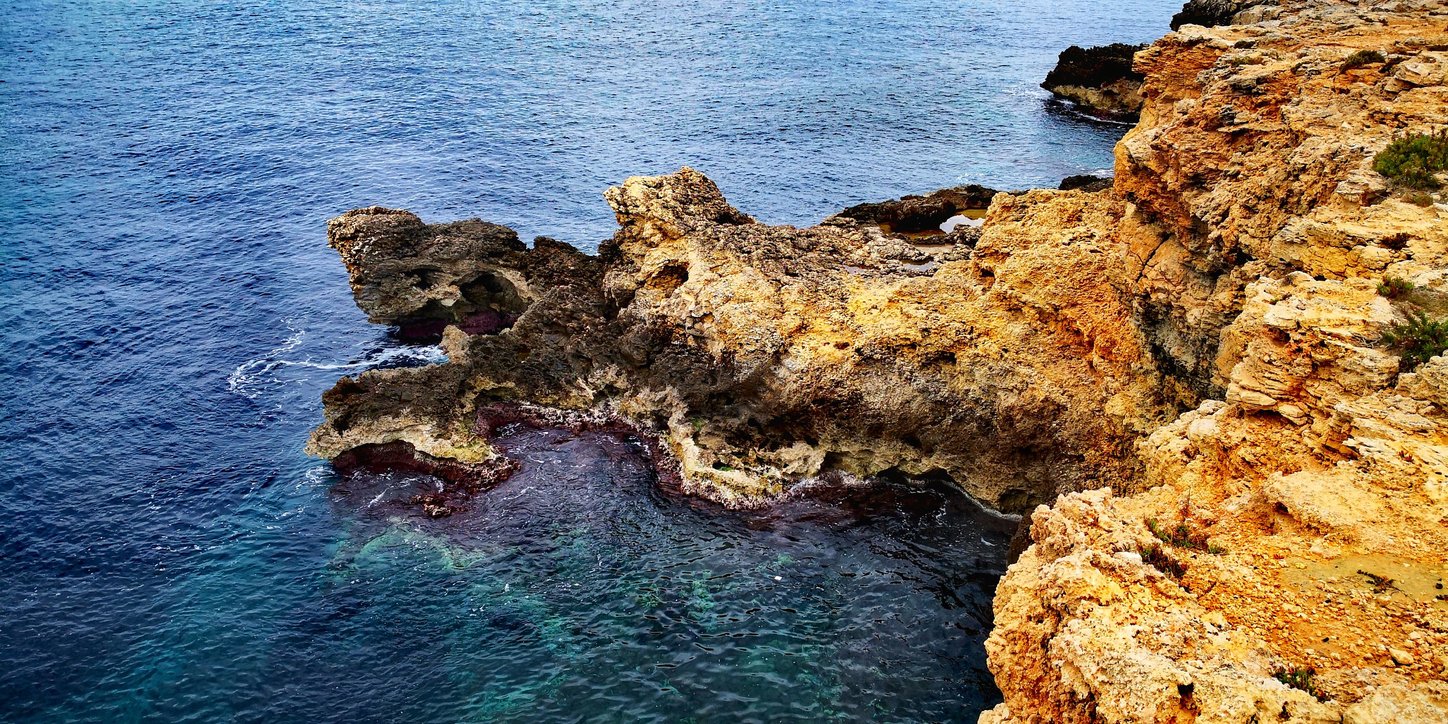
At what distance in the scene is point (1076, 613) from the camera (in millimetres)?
16750

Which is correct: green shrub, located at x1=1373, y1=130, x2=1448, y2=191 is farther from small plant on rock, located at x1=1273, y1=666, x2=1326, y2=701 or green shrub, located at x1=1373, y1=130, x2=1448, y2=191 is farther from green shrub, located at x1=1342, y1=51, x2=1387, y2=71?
small plant on rock, located at x1=1273, y1=666, x2=1326, y2=701

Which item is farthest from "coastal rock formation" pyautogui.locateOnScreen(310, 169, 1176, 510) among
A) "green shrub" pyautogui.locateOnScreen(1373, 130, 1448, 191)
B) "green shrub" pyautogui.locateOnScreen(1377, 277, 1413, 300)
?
"green shrub" pyautogui.locateOnScreen(1377, 277, 1413, 300)

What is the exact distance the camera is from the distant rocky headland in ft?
53.5

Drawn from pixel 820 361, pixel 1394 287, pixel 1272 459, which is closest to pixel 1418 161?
pixel 1394 287

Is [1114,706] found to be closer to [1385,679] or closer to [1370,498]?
[1385,679]

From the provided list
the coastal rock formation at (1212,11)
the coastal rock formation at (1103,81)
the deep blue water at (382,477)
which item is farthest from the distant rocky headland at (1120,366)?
the coastal rock formation at (1103,81)

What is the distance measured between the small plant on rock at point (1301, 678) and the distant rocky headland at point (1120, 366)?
2.3 inches

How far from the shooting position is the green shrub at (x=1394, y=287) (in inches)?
790

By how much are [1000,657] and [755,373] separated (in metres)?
15.1

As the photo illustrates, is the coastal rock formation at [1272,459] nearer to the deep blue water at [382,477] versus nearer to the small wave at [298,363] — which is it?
the deep blue water at [382,477]

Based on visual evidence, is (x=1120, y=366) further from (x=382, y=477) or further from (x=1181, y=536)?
(x=382, y=477)

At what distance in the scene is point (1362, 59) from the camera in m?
27.0

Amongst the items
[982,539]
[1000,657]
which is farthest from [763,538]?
[1000,657]

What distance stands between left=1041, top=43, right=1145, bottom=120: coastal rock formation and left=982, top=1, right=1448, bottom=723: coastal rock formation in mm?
49338
